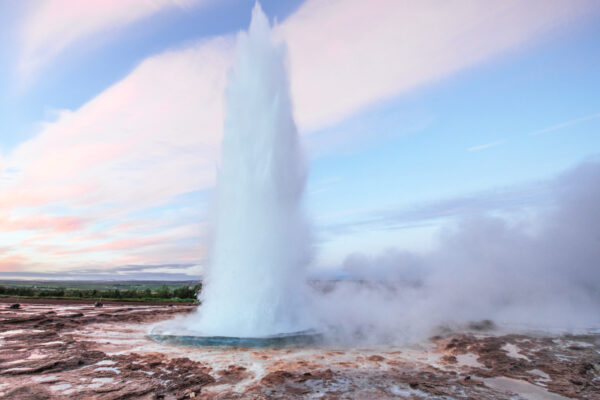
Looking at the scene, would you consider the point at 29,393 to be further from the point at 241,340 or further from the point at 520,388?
the point at 520,388

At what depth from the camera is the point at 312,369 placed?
873cm

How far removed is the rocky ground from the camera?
7.04 metres

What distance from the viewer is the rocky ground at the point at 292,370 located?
7039mm

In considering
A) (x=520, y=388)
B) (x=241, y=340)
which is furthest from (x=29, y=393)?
(x=520, y=388)

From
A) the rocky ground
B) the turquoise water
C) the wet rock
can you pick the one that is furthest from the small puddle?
the wet rock

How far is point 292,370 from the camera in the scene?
852 cm

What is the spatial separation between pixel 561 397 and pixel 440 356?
3.58 meters

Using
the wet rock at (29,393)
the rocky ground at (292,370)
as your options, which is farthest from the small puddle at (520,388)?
the wet rock at (29,393)

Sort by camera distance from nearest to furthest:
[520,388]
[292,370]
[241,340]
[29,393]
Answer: [29,393] → [520,388] → [292,370] → [241,340]

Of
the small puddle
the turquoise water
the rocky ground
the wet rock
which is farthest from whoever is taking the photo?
the turquoise water

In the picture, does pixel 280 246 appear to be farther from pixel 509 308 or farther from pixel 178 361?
pixel 509 308

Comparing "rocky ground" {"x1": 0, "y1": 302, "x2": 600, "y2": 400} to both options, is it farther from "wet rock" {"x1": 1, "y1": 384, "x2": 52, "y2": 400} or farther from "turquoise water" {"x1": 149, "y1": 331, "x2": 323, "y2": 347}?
"turquoise water" {"x1": 149, "y1": 331, "x2": 323, "y2": 347}

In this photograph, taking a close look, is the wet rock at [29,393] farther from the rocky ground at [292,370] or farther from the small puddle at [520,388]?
the small puddle at [520,388]

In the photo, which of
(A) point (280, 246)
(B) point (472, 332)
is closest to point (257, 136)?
(A) point (280, 246)
